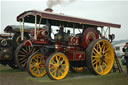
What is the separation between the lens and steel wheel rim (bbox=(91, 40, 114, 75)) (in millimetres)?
7160

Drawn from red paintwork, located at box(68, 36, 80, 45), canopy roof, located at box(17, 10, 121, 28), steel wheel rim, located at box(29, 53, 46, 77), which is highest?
canopy roof, located at box(17, 10, 121, 28)

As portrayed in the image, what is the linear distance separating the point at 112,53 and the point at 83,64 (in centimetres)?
135

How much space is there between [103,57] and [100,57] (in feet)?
0.65

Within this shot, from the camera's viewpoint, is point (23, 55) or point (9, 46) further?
point (9, 46)

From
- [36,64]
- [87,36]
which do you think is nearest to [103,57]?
[87,36]

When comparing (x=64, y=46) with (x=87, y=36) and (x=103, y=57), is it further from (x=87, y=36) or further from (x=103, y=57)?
(x=103, y=57)

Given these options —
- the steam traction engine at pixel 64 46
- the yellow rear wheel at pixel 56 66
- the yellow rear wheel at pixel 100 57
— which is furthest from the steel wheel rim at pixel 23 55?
the yellow rear wheel at pixel 100 57

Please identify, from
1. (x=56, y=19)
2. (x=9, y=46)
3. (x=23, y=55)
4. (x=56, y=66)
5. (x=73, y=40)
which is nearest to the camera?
(x=56, y=66)

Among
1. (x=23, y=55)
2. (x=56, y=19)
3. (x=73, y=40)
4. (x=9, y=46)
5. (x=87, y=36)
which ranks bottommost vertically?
(x=23, y=55)

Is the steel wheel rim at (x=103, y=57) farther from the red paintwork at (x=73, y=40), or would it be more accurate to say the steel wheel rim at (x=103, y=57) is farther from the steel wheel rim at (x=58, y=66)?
the steel wheel rim at (x=58, y=66)

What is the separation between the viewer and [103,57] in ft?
24.1

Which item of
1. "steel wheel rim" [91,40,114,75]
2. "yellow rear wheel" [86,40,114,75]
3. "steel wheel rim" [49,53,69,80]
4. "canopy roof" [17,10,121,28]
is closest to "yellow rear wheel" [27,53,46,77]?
"steel wheel rim" [49,53,69,80]

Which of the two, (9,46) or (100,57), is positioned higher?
(9,46)

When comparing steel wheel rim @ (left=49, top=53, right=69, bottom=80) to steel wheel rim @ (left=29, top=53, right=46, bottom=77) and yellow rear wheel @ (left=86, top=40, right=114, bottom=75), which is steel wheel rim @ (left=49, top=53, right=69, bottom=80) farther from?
yellow rear wheel @ (left=86, top=40, right=114, bottom=75)
